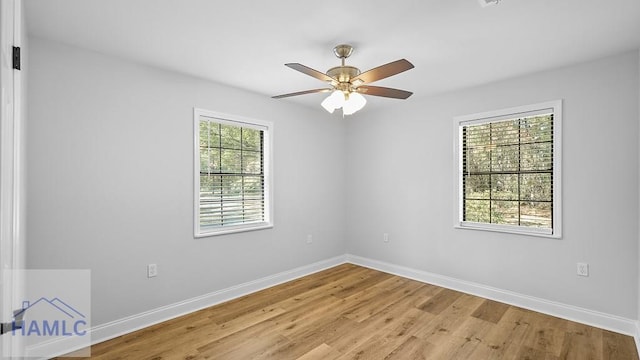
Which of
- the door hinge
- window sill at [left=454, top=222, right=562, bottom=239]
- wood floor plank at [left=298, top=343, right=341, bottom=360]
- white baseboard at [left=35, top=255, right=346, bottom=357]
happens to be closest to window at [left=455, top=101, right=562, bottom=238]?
window sill at [left=454, top=222, right=562, bottom=239]

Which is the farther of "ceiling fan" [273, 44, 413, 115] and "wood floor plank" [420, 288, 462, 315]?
"wood floor plank" [420, 288, 462, 315]

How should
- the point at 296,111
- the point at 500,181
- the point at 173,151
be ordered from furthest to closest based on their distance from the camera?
the point at 296,111 → the point at 500,181 → the point at 173,151

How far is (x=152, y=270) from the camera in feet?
9.83

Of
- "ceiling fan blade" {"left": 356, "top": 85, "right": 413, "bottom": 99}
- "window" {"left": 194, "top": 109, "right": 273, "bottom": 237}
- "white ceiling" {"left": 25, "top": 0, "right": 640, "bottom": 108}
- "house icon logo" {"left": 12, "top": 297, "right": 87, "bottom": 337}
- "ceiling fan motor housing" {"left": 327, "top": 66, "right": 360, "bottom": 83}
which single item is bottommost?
"house icon logo" {"left": 12, "top": 297, "right": 87, "bottom": 337}

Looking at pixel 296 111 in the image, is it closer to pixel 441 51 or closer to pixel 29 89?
pixel 441 51

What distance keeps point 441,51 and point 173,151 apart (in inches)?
108

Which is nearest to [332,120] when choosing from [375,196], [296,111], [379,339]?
[296,111]

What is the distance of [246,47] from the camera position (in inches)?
104

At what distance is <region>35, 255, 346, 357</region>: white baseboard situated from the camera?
262 cm

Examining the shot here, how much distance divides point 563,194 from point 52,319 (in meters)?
4.76

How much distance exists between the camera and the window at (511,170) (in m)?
3.23

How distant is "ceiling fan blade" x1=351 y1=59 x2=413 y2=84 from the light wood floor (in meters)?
2.16

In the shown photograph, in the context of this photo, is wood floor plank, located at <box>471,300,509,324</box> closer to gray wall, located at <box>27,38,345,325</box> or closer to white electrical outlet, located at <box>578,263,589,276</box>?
white electrical outlet, located at <box>578,263,589,276</box>

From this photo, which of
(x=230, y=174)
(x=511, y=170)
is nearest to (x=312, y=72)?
(x=230, y=174)
